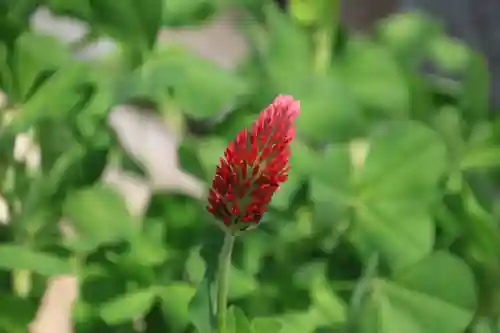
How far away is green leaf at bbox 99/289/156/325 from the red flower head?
6.5 inches

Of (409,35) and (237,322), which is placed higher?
(409,35)

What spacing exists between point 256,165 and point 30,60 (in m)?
0.22

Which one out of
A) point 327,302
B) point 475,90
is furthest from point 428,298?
point 475,90

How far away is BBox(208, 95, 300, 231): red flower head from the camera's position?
0.24 m

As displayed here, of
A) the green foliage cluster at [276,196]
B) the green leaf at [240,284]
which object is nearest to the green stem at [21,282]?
the green foliage cluster at [276,196]

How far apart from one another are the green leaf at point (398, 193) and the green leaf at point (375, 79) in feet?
Answer: 0.13

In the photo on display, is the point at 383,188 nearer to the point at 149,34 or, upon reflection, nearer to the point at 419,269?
the point at 419,269

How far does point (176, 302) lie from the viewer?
1.25 feet

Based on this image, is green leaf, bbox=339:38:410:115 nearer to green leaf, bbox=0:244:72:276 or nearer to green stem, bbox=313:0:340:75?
green stem, bbox=313:0:340:75

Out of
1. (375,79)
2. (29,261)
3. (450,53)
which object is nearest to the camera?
(29,261)

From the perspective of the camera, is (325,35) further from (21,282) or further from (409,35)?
(21,282)

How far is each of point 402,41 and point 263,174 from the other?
0.33m

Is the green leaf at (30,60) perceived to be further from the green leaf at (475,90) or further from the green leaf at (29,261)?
the green leaf at (475,90)

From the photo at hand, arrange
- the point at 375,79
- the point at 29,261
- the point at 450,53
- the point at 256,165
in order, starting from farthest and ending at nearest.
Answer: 1. the point at 450,53
2. the point at 375,79
3. the point at 29,261
4. the point at 256,165
